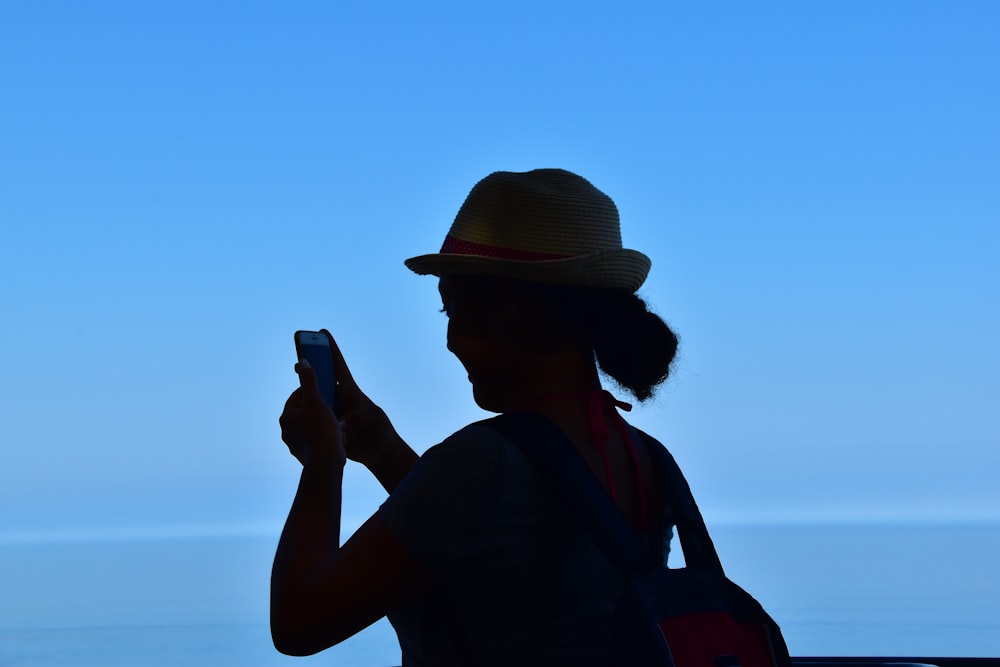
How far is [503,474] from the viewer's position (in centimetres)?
98

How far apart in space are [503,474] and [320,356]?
36 centimetres

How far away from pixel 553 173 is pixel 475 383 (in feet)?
0.78

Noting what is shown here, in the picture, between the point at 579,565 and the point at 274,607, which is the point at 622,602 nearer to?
the point at 579,565

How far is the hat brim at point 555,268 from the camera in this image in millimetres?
1107

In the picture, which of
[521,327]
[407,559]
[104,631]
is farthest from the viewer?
[104,631]

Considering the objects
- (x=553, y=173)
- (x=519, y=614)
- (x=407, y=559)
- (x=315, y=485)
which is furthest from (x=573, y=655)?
(x=553, y=173)

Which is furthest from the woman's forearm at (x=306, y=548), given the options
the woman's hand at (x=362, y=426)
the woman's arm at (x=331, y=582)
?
the woman's hand at (x=362, y=426)

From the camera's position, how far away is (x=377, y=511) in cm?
99

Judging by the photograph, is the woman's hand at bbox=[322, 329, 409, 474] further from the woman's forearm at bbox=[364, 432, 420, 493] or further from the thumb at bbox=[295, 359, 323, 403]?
the thumb at bbox=[295, 359, 323, 403]

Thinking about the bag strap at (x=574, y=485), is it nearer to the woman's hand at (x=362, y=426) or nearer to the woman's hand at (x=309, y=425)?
the woman's hand at (x=309, y=425)

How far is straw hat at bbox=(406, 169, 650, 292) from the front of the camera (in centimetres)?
111

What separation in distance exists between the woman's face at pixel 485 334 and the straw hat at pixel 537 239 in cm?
2

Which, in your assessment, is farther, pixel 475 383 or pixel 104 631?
pixel 104 631

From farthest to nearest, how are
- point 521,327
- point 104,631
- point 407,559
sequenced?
1. point 104,631
2. point 521,327
3. point 407,559
